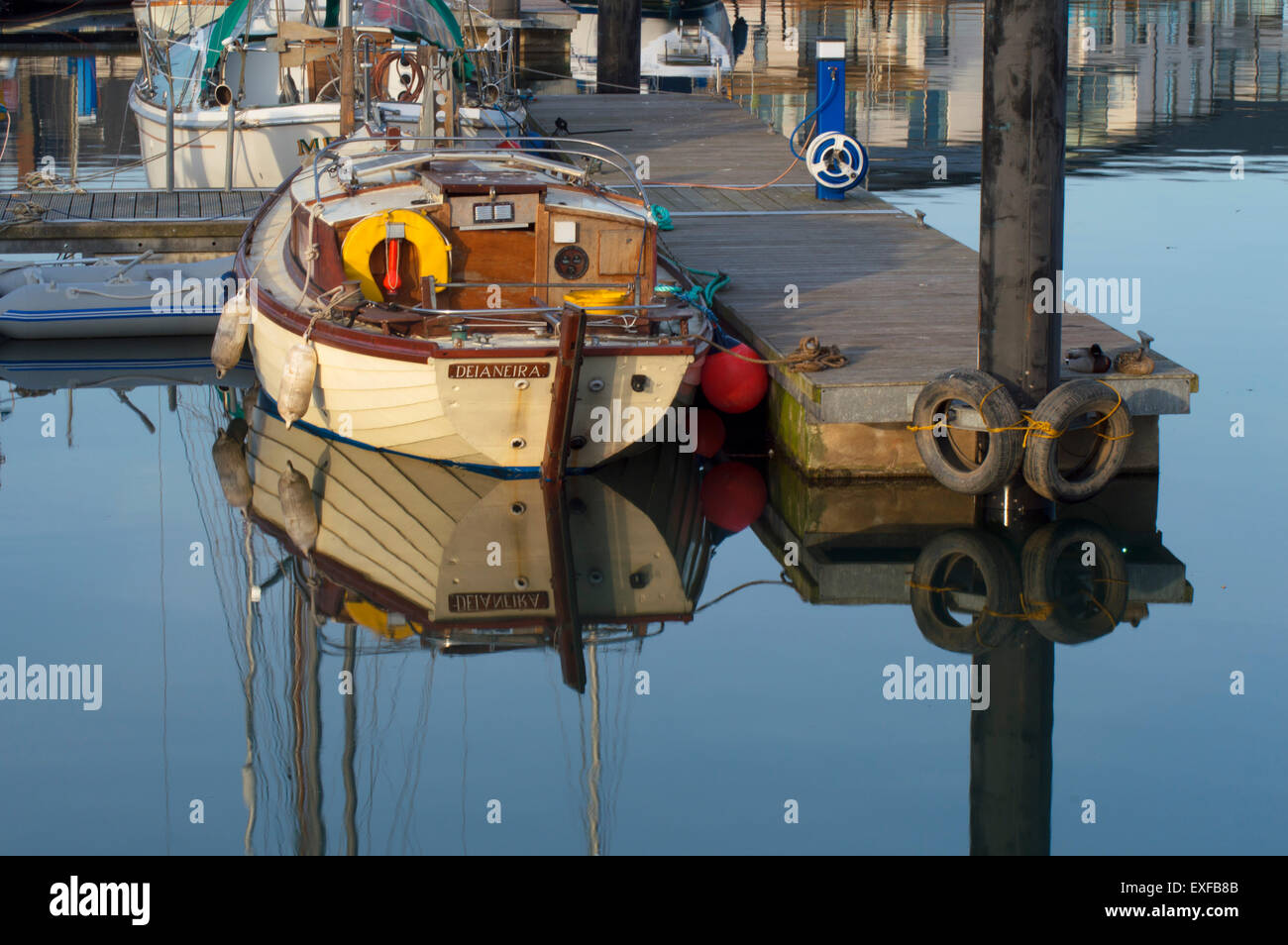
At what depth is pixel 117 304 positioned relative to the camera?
13.9 metres

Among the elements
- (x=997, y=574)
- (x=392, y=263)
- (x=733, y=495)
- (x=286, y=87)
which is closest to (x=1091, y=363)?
(x=997, y=574)

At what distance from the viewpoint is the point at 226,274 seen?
14109 millimetres

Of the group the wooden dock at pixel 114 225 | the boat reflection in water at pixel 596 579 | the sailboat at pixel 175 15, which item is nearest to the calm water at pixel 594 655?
the boat reflection in water at pixel 596 579

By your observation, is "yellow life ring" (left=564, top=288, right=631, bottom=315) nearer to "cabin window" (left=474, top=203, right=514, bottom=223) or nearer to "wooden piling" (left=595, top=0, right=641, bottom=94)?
"cabin window" (left=474, top=203, right=514, bottom=223)

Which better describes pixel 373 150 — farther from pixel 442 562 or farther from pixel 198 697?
pixel 198 697

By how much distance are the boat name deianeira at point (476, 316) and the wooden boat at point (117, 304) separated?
7.96 feet

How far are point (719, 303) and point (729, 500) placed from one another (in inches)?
77.2

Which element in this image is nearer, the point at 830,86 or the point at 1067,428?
the point at 1067,428

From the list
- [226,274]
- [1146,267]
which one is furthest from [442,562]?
[1146,267]

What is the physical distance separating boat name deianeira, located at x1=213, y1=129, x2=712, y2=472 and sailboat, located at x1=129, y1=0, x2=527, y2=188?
6.09m

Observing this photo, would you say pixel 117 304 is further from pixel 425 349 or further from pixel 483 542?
pixel 483 542

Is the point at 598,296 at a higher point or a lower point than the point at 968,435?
higher

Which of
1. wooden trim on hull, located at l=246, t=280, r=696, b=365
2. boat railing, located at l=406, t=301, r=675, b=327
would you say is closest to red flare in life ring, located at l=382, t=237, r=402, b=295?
boat railing, located at l=406, t=301, r=675, b=327

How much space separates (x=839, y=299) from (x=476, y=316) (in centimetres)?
308
